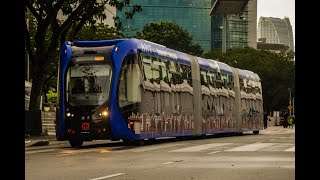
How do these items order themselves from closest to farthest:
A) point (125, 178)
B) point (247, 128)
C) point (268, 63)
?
point (125, 178) < point (247, 128) < point (268, 63)

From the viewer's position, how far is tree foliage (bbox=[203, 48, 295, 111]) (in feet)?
308

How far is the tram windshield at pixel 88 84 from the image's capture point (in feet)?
77.3

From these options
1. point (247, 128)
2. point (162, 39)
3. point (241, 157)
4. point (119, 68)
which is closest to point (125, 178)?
point (241, 157)

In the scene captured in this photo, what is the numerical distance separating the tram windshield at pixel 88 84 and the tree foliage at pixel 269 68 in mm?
68732

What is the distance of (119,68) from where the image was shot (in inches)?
926

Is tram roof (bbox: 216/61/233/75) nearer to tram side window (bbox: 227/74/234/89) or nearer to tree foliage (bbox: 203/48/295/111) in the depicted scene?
tram side window (bbox: 227/74/234/89)

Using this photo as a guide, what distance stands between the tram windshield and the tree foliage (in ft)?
225

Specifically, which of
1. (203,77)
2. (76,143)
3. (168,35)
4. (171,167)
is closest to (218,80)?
(203,77)

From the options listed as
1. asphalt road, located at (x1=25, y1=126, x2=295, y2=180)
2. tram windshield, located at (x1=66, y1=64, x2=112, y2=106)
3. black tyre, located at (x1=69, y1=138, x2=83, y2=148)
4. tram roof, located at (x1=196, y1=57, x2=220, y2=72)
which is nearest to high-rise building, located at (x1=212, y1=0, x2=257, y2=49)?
tram roof, located at (x1=196, y1=57, x2=220, y2=72)
